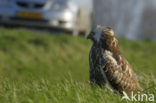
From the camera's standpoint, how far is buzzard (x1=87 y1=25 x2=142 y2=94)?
510 centimetres

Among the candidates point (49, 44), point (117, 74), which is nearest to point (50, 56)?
point (49, 44)

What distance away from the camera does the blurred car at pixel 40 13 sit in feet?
50.9

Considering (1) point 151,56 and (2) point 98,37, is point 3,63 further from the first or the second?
(2) point 98,37

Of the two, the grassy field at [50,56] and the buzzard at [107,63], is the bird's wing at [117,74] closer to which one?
the buzzard at [107,63]

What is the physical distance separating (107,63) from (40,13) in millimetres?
10682

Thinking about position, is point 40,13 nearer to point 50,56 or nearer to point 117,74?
point 50,56

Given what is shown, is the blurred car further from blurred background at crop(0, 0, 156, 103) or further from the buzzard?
the buzzard

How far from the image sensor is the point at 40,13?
1556cm

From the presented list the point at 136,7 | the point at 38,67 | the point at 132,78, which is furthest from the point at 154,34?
the point at 132,78

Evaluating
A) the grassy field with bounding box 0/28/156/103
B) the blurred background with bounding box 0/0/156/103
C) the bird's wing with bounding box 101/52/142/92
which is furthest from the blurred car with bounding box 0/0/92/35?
the bird's wing with bounding box 101/52/142/92

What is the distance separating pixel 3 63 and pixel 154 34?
5262 cm

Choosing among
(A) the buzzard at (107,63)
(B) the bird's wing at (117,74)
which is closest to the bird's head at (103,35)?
(A) the buzzard at (107,63)

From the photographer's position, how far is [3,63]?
11.8 meters

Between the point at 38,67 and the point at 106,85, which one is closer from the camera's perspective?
the point at 106,85
